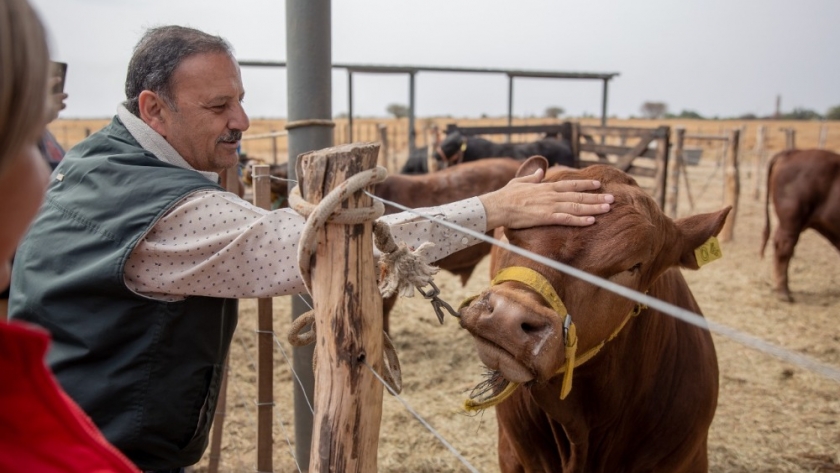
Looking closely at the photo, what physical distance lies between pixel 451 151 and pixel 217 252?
9320mm

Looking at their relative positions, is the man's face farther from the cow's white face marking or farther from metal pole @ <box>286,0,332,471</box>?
the cow's white face marking

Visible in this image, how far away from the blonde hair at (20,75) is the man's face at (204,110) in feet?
4.22

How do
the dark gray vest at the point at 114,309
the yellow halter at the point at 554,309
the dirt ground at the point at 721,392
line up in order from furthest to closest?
1. the dirt ground at the point at 721,392
2. the yellow halter at the point at 554,309
3. the dark gray vest at the point at 114,309

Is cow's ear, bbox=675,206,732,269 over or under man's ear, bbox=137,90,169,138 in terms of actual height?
under

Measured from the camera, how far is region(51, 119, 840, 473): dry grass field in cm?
395

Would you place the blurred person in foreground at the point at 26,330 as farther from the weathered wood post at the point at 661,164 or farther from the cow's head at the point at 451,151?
the weathered wood post at the point at 661,164

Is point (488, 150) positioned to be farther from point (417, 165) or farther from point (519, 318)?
point (519, 318)

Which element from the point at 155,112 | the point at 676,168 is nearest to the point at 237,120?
the point at 155,112

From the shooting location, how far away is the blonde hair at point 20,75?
61 centimetres

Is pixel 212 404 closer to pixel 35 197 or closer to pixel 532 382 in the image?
pixel 532 382

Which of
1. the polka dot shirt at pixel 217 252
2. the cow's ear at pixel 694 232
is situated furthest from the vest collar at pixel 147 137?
the cow's ear at pixel 694 232

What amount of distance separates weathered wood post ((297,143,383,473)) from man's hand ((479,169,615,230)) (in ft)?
1.96

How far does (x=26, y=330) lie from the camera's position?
71 centimetres

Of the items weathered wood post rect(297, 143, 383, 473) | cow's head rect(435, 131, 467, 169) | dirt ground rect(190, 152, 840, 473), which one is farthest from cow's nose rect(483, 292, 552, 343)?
cow's head rect(435, 131, 467, 169)
